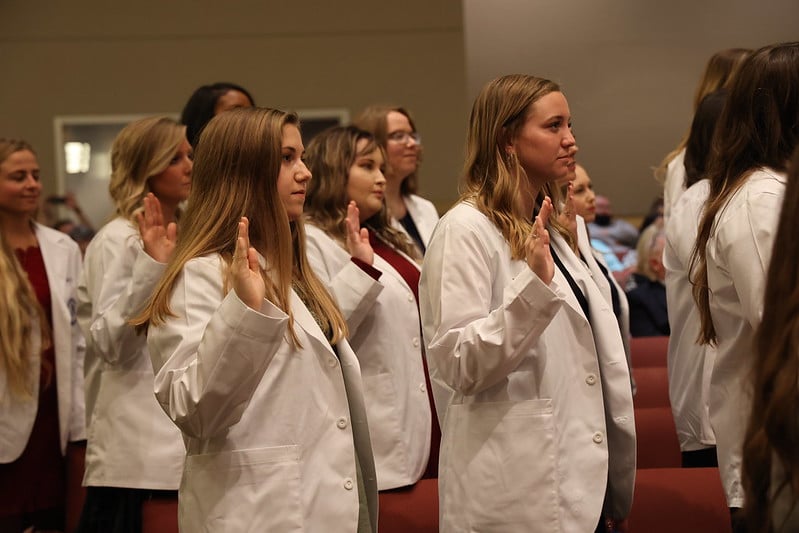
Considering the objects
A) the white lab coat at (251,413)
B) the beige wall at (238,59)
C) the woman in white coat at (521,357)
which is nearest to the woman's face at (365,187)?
the woman in white coat at (521,357)

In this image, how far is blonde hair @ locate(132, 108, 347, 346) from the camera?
2.42 metres

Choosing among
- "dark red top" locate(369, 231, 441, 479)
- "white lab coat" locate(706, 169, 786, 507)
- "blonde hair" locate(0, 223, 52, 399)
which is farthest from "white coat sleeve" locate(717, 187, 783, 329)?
"blonde hair" locate(0, 223, 52, 399)

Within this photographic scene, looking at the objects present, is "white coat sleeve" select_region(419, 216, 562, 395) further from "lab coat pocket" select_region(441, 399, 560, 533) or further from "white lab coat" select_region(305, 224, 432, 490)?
"white lab coat" select_region(305, 224, 432, 490)

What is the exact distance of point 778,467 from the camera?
1440 millimetres

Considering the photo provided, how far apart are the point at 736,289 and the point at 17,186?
2.82 meters

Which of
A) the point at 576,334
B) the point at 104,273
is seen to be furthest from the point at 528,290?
the point at 104,273

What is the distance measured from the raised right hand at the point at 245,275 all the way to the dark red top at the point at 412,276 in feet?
4.44

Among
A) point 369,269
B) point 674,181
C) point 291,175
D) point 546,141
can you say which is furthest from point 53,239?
point 546,141

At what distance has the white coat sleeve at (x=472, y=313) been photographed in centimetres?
228

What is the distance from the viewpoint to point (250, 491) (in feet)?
7.36

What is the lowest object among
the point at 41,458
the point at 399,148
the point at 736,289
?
the point at 41,458

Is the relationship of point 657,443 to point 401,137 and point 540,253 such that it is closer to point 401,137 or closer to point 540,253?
point 401,137

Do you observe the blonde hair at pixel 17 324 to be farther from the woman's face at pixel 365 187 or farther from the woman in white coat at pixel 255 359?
the woman in white coat at pixel 255 359

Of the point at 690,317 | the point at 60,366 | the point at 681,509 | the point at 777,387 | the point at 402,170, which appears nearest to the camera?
the point at 777,387
